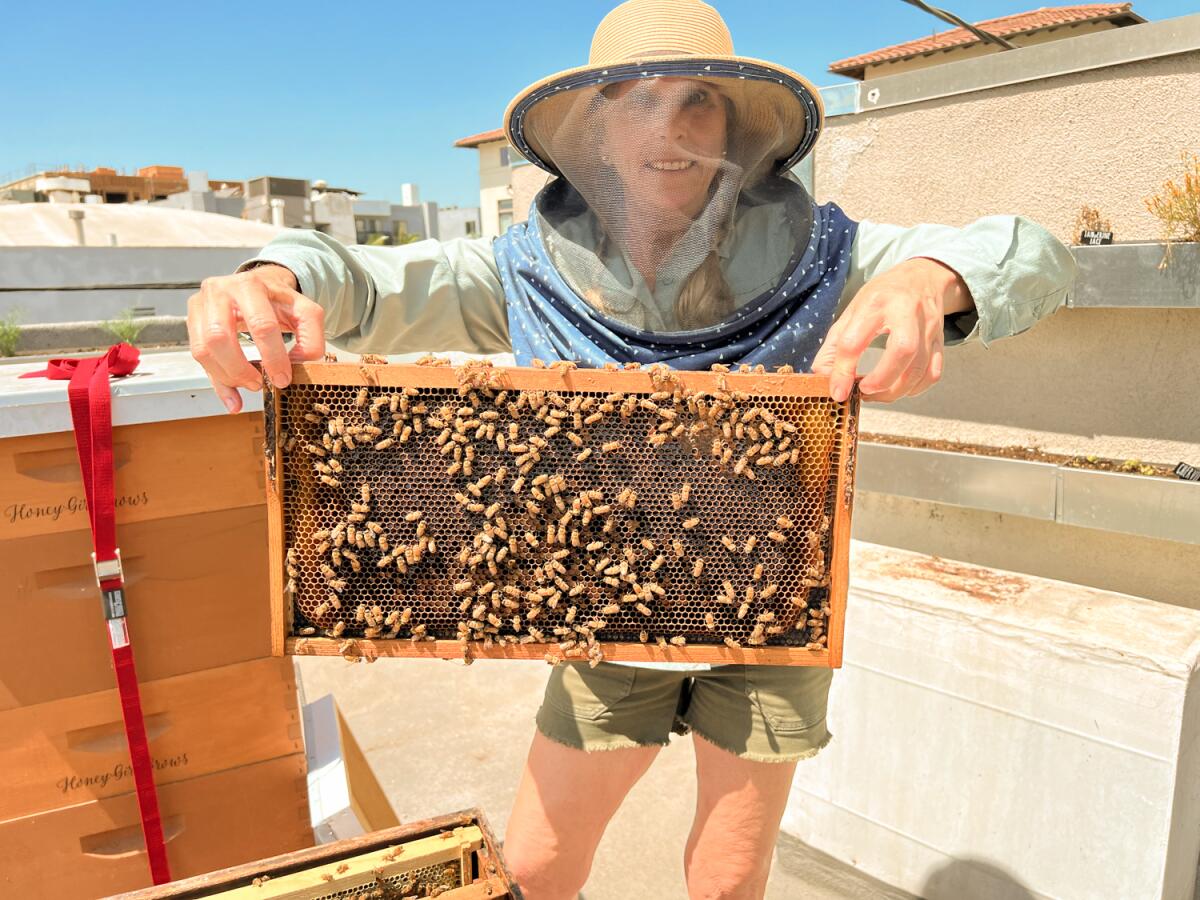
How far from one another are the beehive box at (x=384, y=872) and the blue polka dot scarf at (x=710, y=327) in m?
1.00

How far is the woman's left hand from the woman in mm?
11

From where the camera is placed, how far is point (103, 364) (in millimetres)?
1972

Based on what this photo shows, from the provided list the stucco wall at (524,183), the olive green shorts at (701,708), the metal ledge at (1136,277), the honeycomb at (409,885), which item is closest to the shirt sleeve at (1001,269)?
the olive green shorts at (701,708)

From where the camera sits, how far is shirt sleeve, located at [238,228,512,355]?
60.0 inches

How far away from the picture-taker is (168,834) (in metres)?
2.17

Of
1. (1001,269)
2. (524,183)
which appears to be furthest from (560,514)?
(524,183)

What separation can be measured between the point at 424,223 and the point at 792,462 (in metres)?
61.3

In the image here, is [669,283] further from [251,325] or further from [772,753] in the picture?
[772,753]

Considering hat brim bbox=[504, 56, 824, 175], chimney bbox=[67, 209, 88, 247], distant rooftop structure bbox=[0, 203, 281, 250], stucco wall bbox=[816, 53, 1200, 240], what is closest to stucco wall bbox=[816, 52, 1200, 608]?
stucco wall bbox=[816, 53, 1200, 240]

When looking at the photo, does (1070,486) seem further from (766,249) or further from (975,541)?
(766,249)

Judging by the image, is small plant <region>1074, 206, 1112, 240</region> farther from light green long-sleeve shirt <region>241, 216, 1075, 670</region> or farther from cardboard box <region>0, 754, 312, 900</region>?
cardboard box <region>0, 754, 312, 900</region>

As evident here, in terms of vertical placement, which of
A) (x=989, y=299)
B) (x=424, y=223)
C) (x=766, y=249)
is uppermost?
(x=424, y=223)

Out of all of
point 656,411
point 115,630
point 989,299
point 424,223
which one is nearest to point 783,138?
point 989,299

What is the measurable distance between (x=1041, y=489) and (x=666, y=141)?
100.0 inches
